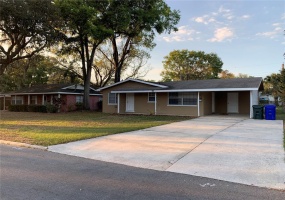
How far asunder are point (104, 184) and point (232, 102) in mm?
20793

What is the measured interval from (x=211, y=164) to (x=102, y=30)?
2123 centimetres

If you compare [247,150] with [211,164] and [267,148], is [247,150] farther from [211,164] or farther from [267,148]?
[211,164]

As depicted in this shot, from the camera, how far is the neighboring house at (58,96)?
29.6m

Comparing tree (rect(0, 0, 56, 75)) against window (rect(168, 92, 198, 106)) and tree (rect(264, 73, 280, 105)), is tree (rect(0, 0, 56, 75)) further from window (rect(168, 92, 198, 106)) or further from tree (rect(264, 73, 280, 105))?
tree (rect(264, 73, 280, 105))

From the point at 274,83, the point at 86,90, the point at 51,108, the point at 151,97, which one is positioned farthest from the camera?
the point at 86,90

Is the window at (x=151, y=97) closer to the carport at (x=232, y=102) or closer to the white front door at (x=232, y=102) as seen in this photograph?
the carport at (x=232, y=102)

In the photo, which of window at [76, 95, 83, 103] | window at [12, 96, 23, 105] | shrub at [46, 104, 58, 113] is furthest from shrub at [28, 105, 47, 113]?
window at [12, 96, 23, 105]

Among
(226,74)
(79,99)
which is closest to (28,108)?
(79,99)

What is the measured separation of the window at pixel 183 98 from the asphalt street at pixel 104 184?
15428mm

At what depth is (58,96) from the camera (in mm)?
29656

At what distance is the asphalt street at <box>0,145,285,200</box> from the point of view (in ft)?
13.7

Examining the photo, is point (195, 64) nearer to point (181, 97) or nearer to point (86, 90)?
point (86, 90)

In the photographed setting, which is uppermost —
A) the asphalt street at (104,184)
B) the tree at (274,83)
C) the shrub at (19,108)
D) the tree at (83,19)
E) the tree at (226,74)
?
the tree at (83,19)

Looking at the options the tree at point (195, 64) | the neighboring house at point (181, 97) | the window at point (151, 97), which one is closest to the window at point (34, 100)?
the neighboring house at point (181, 97)
